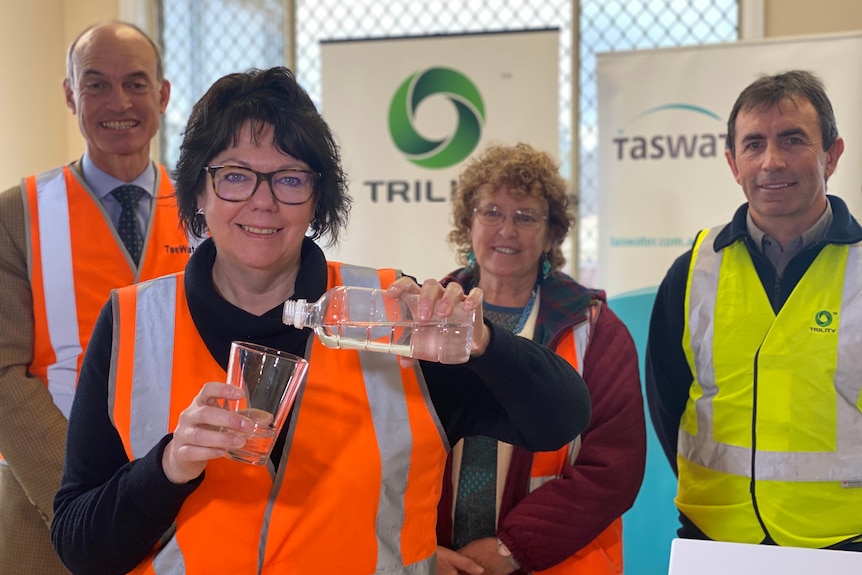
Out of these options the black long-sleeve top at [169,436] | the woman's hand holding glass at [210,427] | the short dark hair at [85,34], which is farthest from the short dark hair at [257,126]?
the short dark hair at [85,34]

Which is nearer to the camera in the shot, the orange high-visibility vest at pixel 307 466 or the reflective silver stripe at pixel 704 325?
the orange high-visibility vest at pixel 307 466

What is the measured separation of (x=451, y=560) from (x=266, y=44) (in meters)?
3.74

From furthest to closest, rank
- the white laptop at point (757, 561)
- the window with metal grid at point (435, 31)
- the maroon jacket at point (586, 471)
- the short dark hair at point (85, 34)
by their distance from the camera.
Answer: the window with metal grid at point (435, 31) < the short dark hair at point (85, 34) < the maroon jacket at point (586, 471) < the white laptop at point (757, 561)

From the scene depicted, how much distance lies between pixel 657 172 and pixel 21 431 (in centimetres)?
264

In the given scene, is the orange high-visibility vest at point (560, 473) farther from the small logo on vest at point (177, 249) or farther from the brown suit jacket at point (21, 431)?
the brown suit jacket at point (21, 431)

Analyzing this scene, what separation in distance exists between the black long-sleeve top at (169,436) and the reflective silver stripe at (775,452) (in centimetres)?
91

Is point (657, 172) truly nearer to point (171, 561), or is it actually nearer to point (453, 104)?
point (453, 104)

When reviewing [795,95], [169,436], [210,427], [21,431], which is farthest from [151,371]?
[795,95]

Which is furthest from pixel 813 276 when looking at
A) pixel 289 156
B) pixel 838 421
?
pixel 289 156

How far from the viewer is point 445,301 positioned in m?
1.25

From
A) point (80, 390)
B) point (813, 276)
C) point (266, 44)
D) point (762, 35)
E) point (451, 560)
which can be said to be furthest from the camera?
point (266, 44)

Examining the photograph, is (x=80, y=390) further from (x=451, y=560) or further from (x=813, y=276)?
(x=813, y=276)

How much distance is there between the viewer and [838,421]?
214cm

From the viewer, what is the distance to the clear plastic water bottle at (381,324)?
1308 millimetres
